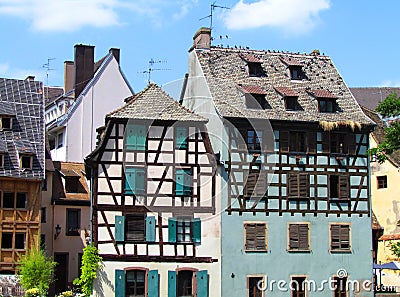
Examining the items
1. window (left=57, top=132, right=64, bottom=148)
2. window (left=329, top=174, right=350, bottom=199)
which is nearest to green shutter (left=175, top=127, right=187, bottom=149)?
window (left=329, top=174, right=350, bottom=199)

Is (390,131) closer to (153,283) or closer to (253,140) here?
(253,140)

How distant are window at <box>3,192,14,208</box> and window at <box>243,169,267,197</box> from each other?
39.5 ft

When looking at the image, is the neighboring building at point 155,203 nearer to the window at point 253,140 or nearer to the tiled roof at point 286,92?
the window at point 253,140

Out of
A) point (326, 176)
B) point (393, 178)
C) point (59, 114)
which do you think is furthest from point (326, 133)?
point (59, 114)

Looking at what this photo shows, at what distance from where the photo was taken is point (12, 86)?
4681cm

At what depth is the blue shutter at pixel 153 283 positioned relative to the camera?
38.3m

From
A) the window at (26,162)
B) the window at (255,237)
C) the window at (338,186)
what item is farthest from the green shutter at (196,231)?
the window at (26,162)

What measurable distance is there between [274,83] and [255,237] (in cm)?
881

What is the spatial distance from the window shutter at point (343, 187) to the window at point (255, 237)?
4564 millimetres

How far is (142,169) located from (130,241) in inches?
140

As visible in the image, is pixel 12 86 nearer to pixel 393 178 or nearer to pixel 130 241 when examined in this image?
pixel 130 241

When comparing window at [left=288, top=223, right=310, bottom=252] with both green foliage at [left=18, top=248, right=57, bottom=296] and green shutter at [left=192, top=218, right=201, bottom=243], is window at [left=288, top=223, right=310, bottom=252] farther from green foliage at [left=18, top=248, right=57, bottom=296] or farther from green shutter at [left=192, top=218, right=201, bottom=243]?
green foliage at [left=18, top=248, right=57, bottom=296]

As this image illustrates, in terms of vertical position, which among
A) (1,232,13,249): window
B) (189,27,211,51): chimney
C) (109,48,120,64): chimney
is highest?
(109,48,120,64): chimney

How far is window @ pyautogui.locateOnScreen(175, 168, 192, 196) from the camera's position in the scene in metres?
39.6
